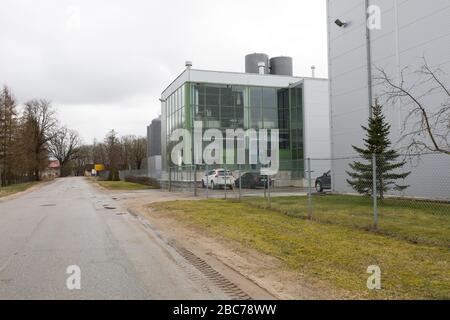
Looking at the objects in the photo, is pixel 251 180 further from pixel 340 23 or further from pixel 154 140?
pixel 154 140

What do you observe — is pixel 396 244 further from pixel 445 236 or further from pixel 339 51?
pixel 339 51

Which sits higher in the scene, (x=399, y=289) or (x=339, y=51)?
(x=339, y=51)

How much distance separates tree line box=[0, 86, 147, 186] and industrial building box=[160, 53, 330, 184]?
73.4 feet

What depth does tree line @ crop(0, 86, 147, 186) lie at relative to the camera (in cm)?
5100

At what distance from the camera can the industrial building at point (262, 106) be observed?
121ft

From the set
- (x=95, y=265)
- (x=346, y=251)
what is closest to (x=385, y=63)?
(x=346, y=251)

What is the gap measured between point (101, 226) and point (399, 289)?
9445mm

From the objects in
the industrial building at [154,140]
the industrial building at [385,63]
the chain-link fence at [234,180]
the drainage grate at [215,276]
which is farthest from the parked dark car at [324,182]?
the industrial building at [154,140]

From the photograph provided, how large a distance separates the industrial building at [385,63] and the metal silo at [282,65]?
17276 millimetres

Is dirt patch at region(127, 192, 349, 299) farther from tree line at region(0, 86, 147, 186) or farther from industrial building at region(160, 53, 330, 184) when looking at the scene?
tree line at region(0, 86, 147, 186)

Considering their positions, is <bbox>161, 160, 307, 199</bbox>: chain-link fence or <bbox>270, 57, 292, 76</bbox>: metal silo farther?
<bbox>270, 57, 292, 76</bbox>: metal silo

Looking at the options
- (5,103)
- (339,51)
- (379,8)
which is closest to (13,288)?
(379,8)

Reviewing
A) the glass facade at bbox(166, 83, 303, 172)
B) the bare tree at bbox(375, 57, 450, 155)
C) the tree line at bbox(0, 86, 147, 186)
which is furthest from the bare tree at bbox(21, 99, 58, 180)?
the bare tree at bbox(375, 57, 450, 155)

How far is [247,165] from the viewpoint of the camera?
35.9 metres
